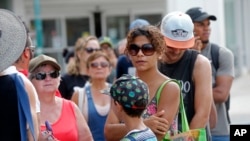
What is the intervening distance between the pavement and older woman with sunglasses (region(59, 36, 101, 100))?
17.1 ft

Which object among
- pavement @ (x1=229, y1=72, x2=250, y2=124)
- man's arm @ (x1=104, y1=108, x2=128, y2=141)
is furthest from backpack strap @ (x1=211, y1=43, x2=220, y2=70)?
pavement @ (x1=229, y1=72, x2=250, y2=124)

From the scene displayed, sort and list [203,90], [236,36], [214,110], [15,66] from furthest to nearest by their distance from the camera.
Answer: [236,36]
[214,110]
[203,90]
[15,66]

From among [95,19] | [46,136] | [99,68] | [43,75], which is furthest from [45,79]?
[95,19]

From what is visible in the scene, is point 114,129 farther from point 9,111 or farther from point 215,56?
point 215,56

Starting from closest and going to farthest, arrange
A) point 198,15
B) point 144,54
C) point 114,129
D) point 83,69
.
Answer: point 114,129, point 144,54, point 198,15, point 83,69

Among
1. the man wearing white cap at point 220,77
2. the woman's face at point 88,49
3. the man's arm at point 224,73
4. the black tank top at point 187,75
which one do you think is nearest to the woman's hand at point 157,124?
the black tank top at point 187,75

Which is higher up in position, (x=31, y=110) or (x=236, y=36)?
(x=31, y=110)

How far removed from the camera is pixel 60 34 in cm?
2811

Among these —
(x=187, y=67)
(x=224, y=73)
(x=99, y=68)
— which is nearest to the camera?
(x=187, y=67)

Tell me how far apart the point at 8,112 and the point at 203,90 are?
1.70 meters

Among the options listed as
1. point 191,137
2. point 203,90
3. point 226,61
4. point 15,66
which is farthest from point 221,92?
point 15,66

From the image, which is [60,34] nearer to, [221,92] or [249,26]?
[249,26]

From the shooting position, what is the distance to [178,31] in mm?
5672

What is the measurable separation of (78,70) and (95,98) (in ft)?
4.33
